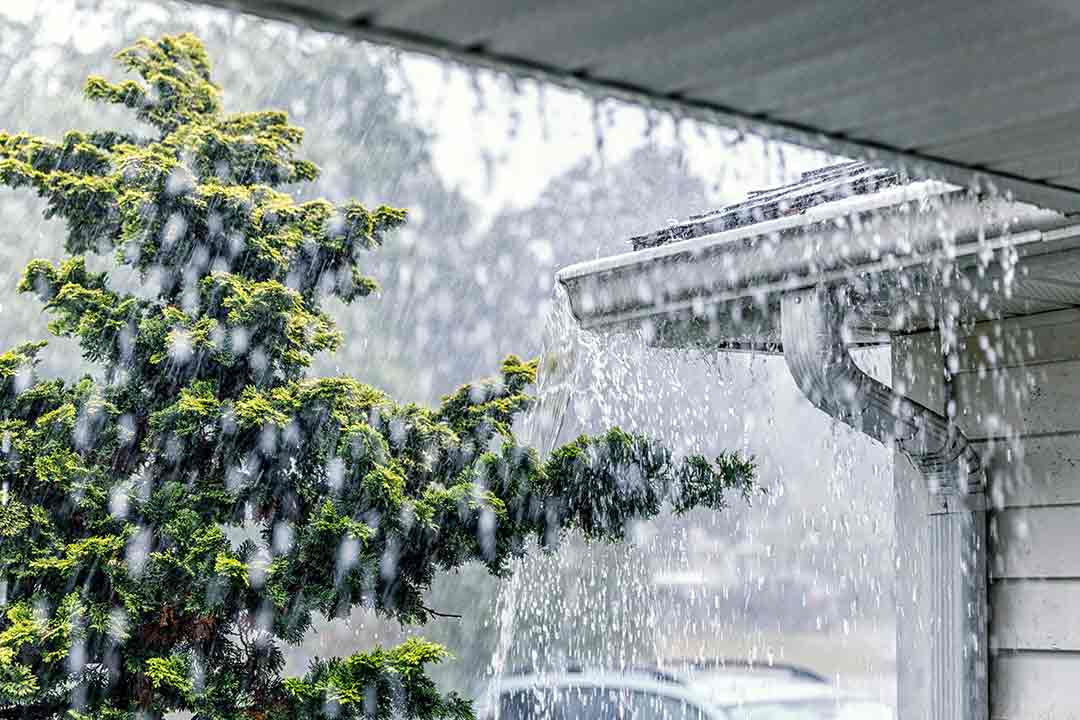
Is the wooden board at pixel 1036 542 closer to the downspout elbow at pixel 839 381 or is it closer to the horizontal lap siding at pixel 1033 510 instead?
the horizontal lap siding at pixel 1033 510

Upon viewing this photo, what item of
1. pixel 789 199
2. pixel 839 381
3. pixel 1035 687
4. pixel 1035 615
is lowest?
pixel 1035 687

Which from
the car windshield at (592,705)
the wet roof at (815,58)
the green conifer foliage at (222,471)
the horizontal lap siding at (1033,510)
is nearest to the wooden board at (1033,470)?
the horizontal lap siding at (1033,510)

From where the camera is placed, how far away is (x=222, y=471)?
14.8 feet

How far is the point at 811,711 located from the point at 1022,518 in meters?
6.49

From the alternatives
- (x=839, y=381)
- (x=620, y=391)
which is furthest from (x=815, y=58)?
(x=620, y=391)

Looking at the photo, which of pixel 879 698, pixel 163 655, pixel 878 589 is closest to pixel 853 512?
pixel 878 589

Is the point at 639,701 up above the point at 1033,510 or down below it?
below

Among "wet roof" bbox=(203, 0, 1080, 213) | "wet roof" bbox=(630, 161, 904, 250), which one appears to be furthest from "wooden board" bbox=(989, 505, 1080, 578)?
"wet roof" bbox=(203, 0, 1080, 213)

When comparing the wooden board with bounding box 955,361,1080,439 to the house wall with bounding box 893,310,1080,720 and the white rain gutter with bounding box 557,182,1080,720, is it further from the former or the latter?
the white rain gutter with bounding box 557,182,1080,720

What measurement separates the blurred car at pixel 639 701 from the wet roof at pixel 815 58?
17.0ft

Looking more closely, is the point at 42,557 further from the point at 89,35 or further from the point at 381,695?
the point at 89,35

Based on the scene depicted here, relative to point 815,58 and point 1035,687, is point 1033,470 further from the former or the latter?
point 815,58

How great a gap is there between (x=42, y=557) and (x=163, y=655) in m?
0.53

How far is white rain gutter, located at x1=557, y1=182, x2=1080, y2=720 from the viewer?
8.49ft
